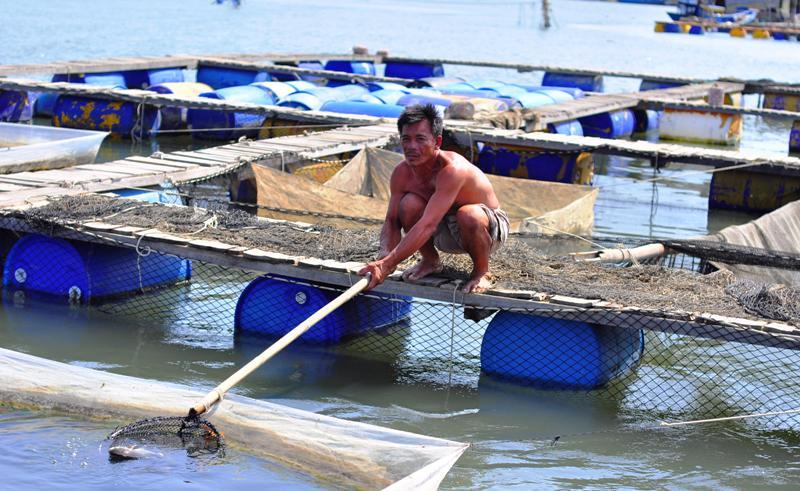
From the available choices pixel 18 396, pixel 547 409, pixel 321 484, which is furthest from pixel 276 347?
pixel 547 409

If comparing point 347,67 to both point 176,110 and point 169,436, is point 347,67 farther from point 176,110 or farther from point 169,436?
point 169,436

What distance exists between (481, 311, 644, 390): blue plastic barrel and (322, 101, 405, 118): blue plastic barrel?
8.47 metres

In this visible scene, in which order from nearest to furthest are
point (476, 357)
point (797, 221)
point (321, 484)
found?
point (321, 484) → point (476, 357) → point (797, 221)

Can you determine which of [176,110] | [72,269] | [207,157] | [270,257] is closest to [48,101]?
[176,110]

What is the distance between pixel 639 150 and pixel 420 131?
740cm

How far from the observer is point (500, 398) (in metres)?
7.65

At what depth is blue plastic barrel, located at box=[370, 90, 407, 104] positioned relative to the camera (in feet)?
58.9

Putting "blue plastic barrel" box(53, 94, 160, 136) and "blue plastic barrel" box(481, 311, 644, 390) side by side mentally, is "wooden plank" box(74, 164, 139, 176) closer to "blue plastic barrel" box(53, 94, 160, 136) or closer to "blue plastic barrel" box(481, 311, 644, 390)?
"blue plastic barrel" box(481, 311, 644, 390)

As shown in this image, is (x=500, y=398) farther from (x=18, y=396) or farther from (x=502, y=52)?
(x=502, y=52)

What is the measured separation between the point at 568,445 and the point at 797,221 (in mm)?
5120

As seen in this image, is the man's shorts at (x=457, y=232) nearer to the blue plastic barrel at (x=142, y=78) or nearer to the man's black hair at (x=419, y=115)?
the man's black hair at (x=419, y=115)

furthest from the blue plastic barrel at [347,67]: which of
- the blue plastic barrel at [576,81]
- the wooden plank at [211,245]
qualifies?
the wooden plank at [211,245]

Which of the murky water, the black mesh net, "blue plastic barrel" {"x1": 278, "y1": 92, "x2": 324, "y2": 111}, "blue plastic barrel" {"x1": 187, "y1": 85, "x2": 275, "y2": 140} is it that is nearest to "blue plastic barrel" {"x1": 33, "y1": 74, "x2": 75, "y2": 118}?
"blue plastic barrel" {"x1": 187, "y1": 85, "x2": 275, "y2": 140}

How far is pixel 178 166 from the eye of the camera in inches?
437
